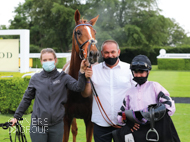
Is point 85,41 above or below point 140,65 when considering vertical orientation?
above

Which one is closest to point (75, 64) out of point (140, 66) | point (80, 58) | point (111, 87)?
point (80, 58)

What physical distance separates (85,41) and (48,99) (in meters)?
0.85

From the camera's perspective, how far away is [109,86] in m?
2.65

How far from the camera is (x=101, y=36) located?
25.5 m

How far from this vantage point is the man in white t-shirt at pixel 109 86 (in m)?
2.63

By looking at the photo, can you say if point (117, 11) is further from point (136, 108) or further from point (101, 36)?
point (136, 108)

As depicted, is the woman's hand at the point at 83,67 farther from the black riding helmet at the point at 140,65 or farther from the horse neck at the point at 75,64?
the horse neck at the point at 75,64

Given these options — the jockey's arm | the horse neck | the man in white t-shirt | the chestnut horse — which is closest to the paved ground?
the chestnut horse

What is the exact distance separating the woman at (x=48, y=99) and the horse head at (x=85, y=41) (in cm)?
21

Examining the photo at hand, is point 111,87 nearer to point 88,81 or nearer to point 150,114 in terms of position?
point 88,81

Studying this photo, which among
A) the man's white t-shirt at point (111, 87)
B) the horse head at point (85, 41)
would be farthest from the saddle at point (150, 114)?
the horse head at point (85, 41)

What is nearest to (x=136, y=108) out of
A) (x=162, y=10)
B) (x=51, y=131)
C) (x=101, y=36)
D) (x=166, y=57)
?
(x=51, y=131)

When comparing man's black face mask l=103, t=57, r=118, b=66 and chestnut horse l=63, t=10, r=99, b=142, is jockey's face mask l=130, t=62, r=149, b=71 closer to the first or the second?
man's black face mask l=103, t=57, r=118, b=66

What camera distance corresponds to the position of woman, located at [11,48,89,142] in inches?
99.3
